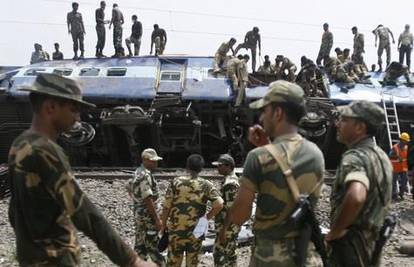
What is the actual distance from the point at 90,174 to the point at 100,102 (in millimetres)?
3304

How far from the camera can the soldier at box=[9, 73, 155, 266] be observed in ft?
8.47

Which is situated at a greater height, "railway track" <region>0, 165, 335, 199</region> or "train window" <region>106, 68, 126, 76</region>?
"train window" <region>106, 68, 126, 76</region>

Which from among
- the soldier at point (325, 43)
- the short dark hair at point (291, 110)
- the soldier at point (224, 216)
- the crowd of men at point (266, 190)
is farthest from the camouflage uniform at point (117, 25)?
the short dark hair at point (291, 110)

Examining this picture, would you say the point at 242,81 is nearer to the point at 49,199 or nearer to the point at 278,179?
the point at 278,179

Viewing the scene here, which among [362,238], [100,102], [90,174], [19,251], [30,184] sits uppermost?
[30,184]

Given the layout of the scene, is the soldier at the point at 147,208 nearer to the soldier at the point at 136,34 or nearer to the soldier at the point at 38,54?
the soldier at the point at 136,34

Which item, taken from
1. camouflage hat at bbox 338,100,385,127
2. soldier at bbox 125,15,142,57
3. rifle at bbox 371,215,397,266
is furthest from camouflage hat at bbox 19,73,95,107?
soldier at bbox 125,15,142,57

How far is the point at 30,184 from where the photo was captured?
2.58 metres

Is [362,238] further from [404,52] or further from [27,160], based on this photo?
[404,52]

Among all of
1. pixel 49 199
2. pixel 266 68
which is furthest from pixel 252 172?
pixel 266 68

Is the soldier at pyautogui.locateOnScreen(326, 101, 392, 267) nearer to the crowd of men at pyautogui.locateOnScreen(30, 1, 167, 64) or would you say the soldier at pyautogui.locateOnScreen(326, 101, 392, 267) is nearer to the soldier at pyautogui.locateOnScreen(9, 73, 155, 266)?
the soldier at pyautogui.locateOnScreen(9, 73, 155, 266)

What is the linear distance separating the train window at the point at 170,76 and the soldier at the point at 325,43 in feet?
15.7

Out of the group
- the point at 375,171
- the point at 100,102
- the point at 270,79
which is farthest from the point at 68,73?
the point at 375,171

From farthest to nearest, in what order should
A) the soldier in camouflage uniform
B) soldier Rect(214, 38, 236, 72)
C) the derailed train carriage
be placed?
the soldier in camouflage uniform, soldier Rect(214, 38, 236, 72), the derailed train carriage
